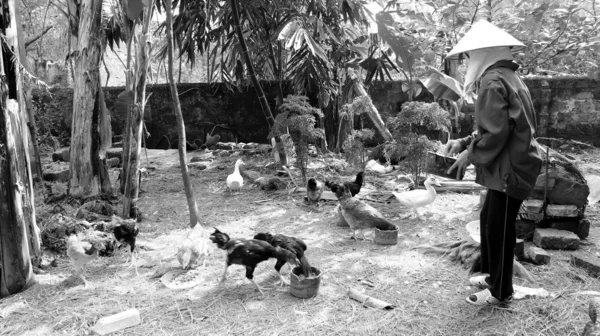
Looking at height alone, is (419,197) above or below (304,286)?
above

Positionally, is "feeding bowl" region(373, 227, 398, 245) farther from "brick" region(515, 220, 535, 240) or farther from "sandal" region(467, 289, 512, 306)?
"sandal" region(467, 289, 512, 306)

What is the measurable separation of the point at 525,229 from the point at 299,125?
3.32m

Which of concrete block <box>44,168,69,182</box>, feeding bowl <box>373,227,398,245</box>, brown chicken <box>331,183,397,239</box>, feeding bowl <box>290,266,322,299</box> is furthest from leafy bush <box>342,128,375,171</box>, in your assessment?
concrete block <box>44,168,69,182</box>

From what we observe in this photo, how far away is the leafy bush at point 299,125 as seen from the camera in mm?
6801

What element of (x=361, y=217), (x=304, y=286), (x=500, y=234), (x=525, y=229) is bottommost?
(x=304, y=286)

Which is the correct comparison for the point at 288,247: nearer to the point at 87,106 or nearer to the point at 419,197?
the point at 419,197

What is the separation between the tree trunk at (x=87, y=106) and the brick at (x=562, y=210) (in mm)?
5231

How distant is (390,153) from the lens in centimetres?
679

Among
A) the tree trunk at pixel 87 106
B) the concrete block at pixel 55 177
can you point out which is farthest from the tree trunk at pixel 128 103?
the concrete block at pixel 55 177

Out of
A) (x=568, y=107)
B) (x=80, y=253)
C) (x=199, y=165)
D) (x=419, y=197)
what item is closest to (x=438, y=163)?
(x=419, y=197)

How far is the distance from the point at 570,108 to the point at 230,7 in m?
7.07

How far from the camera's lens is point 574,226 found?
189 inches

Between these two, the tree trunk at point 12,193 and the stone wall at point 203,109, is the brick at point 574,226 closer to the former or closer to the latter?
the tree trunk at point 12,193

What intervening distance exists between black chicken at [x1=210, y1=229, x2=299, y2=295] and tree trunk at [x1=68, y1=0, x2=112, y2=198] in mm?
2878
